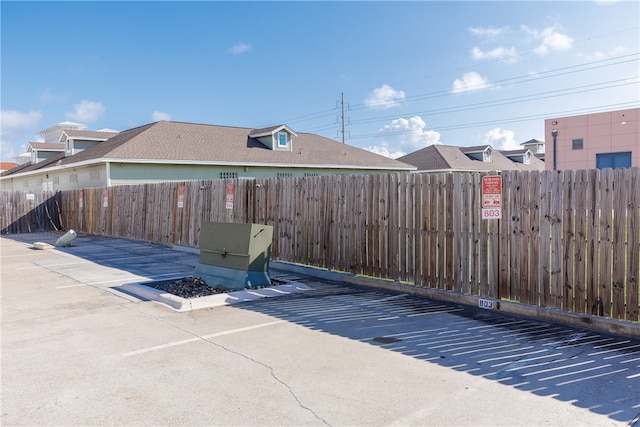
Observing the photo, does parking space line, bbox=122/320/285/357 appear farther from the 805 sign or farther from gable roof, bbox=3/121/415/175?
gable roof, bbox=3/121/415/175

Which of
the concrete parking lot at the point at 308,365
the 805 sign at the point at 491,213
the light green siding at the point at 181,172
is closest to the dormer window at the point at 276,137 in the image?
the light green siding at the point at 181,172

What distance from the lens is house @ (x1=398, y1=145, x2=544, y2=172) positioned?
135ft

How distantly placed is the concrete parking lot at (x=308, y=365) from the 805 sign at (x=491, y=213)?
1489mm

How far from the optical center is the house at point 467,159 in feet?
135

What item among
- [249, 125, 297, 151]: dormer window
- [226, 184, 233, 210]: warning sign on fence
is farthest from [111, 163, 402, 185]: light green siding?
[226, 184, 233, 210]: warning sign on fence

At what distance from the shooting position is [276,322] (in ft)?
23.1

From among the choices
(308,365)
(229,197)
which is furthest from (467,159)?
(308,365)

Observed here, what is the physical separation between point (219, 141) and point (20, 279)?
19538 millimetres

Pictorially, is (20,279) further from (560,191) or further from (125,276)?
(560,191)

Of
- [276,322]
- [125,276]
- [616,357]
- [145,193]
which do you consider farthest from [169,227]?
[616,357]

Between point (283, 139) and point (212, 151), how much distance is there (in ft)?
18.6

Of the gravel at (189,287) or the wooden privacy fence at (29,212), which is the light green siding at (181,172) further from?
the gravel at (189,287)

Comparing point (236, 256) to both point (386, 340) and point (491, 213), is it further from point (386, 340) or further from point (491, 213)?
point (491, 213)

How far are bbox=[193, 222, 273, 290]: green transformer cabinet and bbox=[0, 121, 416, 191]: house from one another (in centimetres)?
1632
